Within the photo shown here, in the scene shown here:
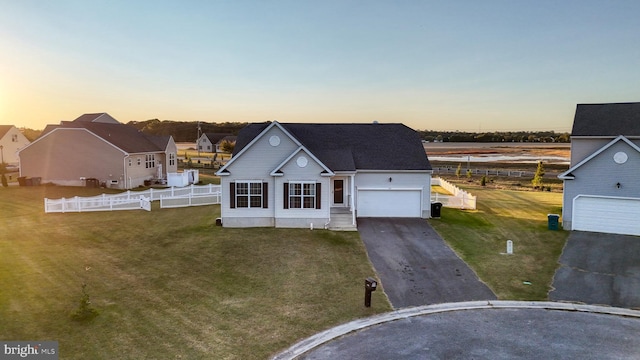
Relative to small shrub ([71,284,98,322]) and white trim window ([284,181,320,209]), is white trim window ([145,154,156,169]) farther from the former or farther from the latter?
small shrub ([71,284,98,322])

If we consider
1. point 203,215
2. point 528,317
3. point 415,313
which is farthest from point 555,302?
point 203,215

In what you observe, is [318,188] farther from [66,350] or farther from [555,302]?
[66,350]

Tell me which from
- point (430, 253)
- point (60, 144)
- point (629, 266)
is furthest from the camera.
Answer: point (60, 144)

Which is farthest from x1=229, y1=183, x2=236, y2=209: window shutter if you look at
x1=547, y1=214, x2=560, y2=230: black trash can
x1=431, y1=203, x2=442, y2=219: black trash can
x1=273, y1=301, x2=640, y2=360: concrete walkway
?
x1=547, y1=214, x2=560, y2=230: black trash can

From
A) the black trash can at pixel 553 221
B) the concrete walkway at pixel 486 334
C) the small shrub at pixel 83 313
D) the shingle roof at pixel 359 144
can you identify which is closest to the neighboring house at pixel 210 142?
the shingle roof at pixel 359 144

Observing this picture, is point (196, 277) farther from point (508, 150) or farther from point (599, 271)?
point (508, 150)
